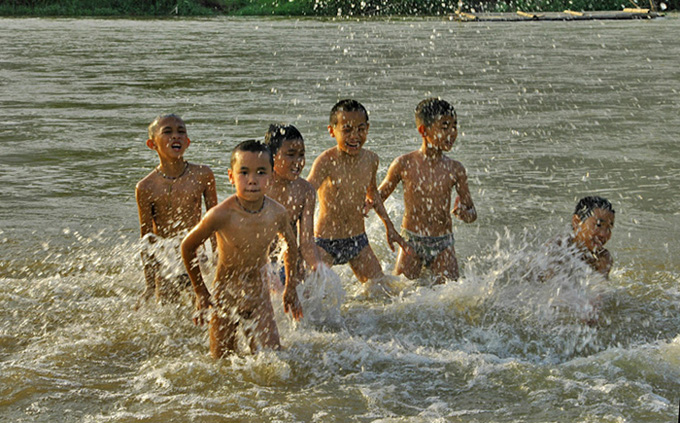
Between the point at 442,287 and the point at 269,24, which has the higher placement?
the point at 269,24

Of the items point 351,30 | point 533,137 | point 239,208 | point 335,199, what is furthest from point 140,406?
point 351,30

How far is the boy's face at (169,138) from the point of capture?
5133mm

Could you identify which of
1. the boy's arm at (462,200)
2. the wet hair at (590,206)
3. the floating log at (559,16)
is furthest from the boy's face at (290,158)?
the floating log at (559,16)

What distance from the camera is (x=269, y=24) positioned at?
1403 inches

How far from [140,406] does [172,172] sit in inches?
66.4

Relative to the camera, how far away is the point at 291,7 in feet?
145

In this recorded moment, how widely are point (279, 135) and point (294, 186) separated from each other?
0.31 m

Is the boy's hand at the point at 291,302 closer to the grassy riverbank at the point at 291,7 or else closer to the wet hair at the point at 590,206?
the wet hair at the point at 590,206

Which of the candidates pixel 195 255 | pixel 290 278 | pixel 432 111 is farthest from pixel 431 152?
pixel 195 255

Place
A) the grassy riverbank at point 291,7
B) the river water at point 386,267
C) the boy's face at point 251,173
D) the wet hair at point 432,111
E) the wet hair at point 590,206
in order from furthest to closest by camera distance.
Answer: the grassy riverbank at point 291,7 → the wet hair at point 432,111 → the wet hair at point 590,206 → the boy's face at point 251,173 → the river water at point 386,267

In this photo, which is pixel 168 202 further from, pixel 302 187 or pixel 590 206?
pixel 590 206

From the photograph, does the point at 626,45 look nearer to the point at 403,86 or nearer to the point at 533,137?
the point at 403,86

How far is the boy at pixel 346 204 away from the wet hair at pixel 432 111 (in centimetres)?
39

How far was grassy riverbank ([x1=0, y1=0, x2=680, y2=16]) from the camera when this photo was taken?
134 feet
